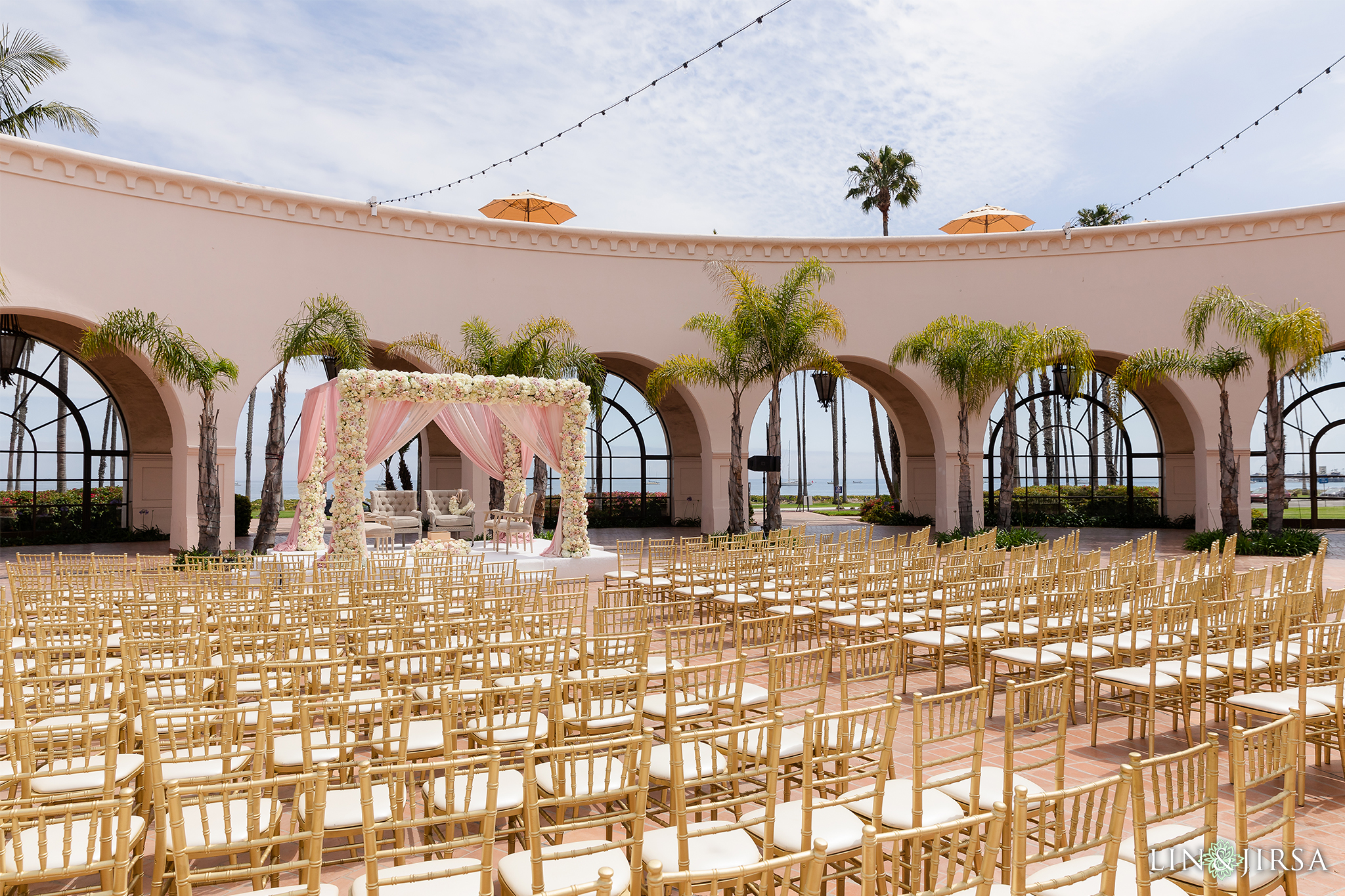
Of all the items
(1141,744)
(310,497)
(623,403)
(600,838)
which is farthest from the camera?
(623,403)

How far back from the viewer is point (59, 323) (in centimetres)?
1794

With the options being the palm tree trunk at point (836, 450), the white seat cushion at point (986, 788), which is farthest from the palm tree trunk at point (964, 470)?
the palm tree trunk at point (836, 450)

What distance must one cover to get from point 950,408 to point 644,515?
8.27 meters

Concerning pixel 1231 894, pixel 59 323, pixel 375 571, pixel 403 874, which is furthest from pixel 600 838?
pixel 59 323

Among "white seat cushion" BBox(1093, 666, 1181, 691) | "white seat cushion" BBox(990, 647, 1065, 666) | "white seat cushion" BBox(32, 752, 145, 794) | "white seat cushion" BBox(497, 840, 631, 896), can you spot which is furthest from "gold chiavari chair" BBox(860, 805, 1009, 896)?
"white seat cushion" BBox(32, 752, 145, 794)

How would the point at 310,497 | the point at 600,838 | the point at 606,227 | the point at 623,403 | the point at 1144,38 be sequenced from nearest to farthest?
the point at 600,838, the point at 1144,38, the point at 310,497, the point at 606,227, the point at 623,403

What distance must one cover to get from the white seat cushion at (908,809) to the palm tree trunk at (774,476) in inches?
542

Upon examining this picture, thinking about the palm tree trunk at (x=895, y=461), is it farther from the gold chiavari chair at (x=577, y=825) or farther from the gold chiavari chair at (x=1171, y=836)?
the gold chiavari chair at (x=577, y=825)

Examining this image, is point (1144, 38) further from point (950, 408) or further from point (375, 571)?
point (375, 571)

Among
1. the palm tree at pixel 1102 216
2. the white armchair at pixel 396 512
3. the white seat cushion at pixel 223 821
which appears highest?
the palm tree at pixel 1102 216

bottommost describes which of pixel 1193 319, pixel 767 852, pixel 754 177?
pixel 767 852

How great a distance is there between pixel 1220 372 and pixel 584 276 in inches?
486

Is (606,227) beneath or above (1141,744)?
above

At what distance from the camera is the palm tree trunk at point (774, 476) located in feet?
57.7
